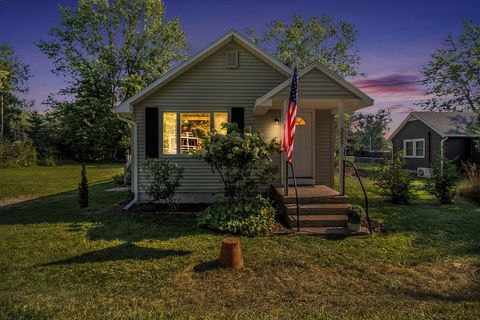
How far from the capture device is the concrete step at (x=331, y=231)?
5.62m

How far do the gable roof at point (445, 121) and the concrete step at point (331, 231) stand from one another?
53.5 ft

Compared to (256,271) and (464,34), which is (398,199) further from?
(464,34)

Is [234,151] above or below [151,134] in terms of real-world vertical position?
below

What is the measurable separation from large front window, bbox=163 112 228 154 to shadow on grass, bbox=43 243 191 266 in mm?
4213

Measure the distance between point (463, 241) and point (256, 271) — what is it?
4521 millimetres

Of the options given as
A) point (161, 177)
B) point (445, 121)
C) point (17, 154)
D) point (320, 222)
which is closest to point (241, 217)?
point (320, 222)

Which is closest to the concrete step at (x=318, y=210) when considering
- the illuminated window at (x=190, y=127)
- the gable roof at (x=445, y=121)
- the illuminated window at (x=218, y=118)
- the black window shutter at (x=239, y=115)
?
the black window shutter at (x=239, y=115)

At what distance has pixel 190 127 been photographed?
874cm

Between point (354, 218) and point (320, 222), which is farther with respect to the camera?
point (320, 222)

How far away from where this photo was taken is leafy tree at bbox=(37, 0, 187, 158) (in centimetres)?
2314

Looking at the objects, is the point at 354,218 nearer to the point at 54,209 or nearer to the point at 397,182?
the point at 397,182

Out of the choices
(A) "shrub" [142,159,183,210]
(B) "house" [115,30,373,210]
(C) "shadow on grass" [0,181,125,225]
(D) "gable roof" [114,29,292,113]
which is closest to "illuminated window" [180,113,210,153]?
(B) "house" [115,30,373,210]

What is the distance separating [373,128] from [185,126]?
215 feet

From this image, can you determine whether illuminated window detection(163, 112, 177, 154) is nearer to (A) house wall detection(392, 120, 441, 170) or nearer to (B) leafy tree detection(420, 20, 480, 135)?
(B) leafy tree detection(420, 20, 480, 135)
